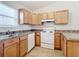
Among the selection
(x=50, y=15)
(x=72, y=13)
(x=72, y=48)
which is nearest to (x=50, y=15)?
(x=50, y=15)

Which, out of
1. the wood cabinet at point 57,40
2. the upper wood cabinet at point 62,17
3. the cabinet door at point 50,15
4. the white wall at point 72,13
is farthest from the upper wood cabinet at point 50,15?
the wood cabinet at point 57,40

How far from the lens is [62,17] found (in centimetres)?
643

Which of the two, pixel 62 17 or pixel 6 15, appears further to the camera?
pixel 62 17

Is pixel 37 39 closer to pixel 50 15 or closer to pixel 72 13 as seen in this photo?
pixel 50 15

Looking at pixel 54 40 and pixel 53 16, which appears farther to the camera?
pixel 53 16

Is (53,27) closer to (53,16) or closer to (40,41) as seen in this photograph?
(53,16)

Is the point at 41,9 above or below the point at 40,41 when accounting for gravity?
above

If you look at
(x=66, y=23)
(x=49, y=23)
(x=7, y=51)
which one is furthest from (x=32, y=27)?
(x=7, y=51)

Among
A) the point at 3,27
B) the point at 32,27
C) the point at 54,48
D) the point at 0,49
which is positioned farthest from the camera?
the point at 32,27

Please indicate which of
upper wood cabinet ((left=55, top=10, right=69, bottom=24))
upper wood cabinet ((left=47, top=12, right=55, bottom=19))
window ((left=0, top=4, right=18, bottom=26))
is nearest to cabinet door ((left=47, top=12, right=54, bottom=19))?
upper wood cabinet ((left=47, top=12, right=55, bottom=19))

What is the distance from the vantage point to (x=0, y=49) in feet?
7.84

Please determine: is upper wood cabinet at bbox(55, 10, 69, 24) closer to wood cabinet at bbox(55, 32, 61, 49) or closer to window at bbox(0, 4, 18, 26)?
wood cabinet at bbox(55, 32, 61, 49)

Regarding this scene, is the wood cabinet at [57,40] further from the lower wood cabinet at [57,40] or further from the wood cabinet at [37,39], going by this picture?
the wood cabinet at [37,39]

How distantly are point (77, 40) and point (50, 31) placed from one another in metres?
3.71
